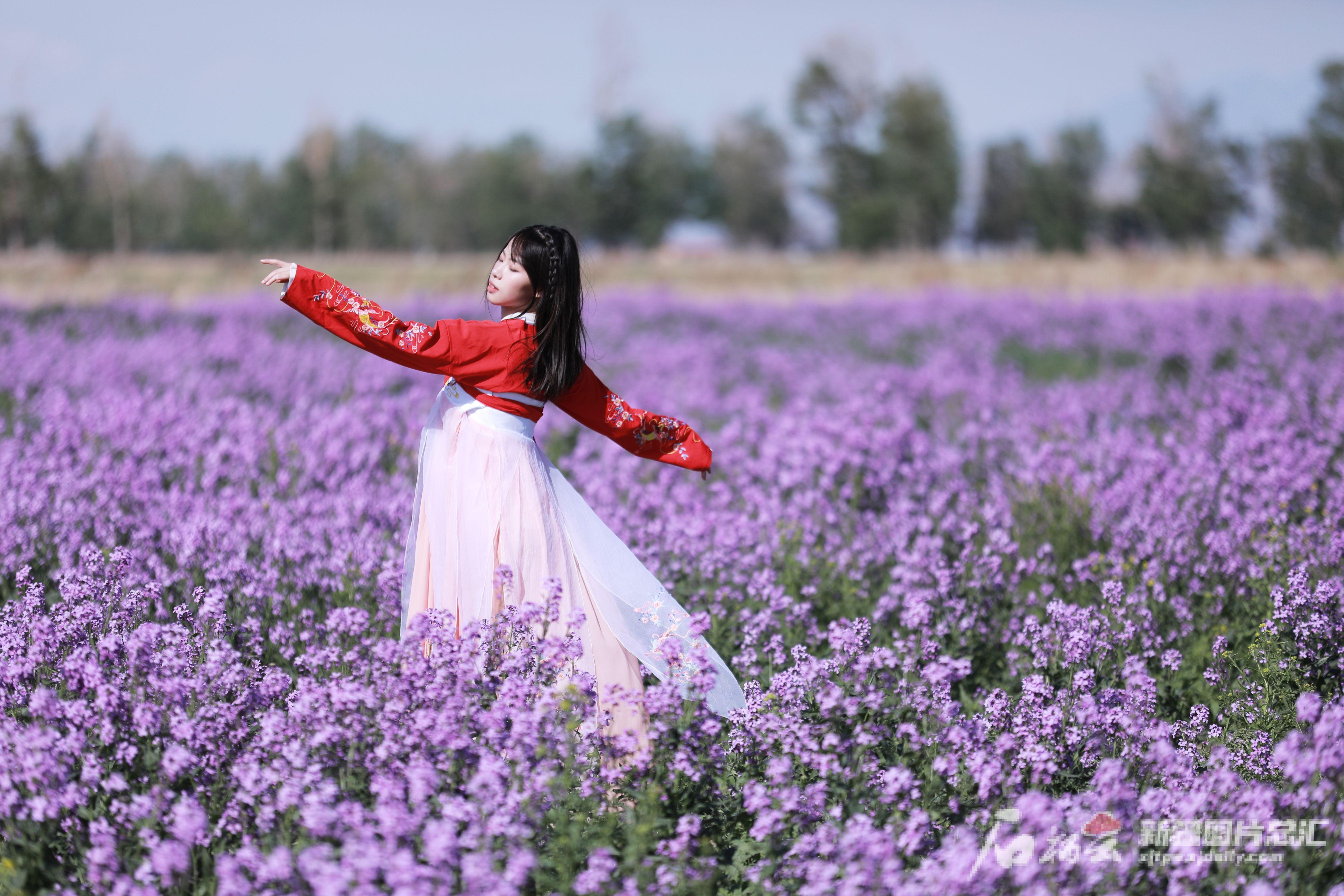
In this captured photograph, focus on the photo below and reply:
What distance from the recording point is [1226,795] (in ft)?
7.50

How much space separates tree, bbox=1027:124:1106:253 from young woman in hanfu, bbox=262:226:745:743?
1899 inches

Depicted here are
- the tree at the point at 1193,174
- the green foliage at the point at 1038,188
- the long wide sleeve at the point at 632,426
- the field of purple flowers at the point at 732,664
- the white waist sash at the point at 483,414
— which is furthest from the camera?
the green foliage at the point at 1038,188

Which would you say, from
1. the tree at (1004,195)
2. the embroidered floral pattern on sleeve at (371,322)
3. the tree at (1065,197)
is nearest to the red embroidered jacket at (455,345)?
the embroidered floral pattern on sleeve at (371,322)

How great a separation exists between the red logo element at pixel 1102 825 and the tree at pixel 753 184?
70232 millimetres

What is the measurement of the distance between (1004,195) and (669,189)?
21.2m

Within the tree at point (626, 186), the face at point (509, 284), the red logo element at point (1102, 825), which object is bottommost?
the red logo element at point (1102, 825)

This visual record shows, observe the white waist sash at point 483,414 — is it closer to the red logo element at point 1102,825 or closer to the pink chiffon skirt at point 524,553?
the pink chiffon skirt at point 524,553

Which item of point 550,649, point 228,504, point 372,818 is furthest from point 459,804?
point 228,504

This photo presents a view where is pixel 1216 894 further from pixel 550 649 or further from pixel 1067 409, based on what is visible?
pixel 1067 409

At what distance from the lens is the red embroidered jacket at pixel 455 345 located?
9.22ft

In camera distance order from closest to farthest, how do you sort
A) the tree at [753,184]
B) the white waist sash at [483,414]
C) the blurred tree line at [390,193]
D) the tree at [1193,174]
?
1. the white waist sash at [483,414]
2. the blurred tree line at [390,193]
3. the tree at [1193,174]
4. the tree at [753,184]

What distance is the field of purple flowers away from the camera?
2.10 meters

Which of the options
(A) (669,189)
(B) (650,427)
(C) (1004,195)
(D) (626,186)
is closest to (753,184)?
(A) (669,189)

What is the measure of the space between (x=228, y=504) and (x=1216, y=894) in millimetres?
3716
